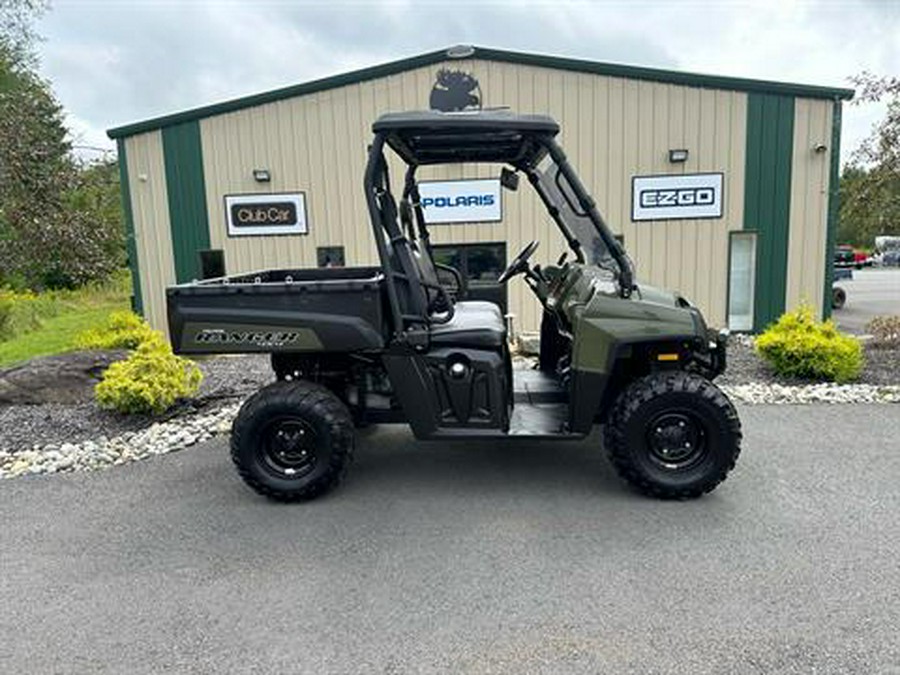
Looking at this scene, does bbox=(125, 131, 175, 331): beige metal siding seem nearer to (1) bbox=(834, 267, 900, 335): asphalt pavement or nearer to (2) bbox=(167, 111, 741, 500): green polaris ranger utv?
(2) bbox=(167, 111, 741, 500): green polaris ranger utv

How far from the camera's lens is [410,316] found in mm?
3736

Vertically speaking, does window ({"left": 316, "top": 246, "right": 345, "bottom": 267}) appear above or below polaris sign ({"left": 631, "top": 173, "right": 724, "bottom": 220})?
below

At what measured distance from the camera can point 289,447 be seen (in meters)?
3.82

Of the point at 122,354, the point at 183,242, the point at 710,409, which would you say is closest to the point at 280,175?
the point at 183,242

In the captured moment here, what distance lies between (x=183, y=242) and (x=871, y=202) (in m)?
9.57

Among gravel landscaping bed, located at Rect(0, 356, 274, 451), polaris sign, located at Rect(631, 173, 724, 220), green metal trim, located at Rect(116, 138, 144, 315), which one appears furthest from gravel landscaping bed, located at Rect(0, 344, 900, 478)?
green metal trim, located at Rect(116, 138, 144, 315)

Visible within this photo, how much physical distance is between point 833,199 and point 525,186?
443 cm

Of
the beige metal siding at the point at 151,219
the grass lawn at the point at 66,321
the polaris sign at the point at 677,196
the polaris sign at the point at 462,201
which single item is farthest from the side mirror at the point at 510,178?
the grass lawn at the point at 66,321

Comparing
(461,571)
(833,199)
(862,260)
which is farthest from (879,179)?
(862,260)

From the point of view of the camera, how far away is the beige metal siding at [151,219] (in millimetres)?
9477

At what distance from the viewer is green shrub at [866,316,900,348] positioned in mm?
7602

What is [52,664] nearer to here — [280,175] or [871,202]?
[280,175]

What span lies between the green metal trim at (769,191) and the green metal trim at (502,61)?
249mm

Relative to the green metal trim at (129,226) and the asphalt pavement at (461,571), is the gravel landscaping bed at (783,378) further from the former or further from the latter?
the green metal trim at (129,226)
